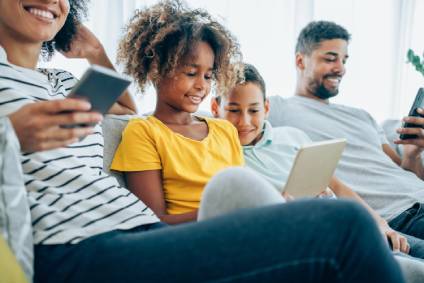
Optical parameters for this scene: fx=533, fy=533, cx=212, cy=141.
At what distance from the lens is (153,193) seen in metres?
1.37

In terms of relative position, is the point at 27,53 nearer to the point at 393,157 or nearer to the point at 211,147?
the point at 211,147

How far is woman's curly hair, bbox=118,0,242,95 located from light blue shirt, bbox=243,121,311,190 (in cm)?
25

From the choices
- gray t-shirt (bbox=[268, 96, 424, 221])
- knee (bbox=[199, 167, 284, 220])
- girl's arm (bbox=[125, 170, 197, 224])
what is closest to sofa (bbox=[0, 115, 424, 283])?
knee (bbox=[199, 167, 284, 220])

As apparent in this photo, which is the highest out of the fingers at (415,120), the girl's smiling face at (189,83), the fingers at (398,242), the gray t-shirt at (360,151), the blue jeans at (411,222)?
the girl's smiling face at (189,83)

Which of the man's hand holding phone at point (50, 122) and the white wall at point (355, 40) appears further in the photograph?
the white wall at point (355, 40)

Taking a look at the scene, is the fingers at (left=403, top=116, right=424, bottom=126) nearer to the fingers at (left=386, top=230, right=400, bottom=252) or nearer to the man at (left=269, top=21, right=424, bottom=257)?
the man at (left=269, top=21, right=424, bottom=257)

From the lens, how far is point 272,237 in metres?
0.83

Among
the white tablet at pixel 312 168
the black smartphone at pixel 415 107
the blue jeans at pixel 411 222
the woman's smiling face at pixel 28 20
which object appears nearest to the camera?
the woman's smiling face at pixel 28 20

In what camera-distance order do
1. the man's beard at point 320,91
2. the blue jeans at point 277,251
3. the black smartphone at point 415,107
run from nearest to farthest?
the blue jeans at point 277,251
the black smartphone at point 415,107
the man's beard at point 320,91

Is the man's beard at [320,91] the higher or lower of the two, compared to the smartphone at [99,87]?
lower

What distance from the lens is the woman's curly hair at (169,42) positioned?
5.04 ft

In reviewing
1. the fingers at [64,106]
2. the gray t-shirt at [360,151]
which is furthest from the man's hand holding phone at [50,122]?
the gray t-shirt at [360,151]

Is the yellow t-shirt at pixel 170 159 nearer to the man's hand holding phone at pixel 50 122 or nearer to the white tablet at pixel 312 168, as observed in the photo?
the white tablet at pixel 312 168

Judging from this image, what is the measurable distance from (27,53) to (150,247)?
641 mm
